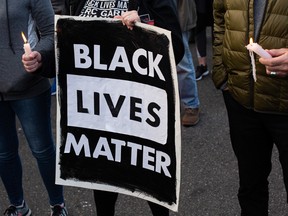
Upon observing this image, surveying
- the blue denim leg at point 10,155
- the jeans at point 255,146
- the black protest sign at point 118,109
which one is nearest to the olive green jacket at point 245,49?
the jeans at point 255,146

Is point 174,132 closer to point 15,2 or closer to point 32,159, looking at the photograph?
point 15,2

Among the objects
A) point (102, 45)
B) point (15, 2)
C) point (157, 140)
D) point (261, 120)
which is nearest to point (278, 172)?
point (261, 120)

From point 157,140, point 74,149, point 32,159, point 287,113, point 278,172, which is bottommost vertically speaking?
point 32,159

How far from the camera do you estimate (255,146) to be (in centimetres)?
212

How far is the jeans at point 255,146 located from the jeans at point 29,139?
893mm

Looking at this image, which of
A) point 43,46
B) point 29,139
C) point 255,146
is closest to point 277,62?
point 255,146

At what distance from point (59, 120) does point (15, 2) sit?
559 mm

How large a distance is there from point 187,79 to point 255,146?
164 cm

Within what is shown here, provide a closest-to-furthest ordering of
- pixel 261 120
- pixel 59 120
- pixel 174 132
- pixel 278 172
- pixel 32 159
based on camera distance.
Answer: pixel 174 132
pixel 261 120
pixel 59 120
pixel 278 172
pixel 32 159

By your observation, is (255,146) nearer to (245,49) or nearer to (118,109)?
(245,49)

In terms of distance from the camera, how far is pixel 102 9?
1.98 meters

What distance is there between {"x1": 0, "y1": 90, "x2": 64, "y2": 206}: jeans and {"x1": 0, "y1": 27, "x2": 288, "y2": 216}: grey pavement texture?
0.97 ft

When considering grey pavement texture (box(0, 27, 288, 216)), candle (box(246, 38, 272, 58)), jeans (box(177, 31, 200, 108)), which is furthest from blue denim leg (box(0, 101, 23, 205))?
jeans (box(177, 31, 200, 108))

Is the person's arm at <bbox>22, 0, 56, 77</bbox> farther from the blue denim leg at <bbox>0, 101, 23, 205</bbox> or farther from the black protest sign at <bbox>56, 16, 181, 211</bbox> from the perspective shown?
the blue denim leg at <bbox>0, 101, 23, 205</bbox>
